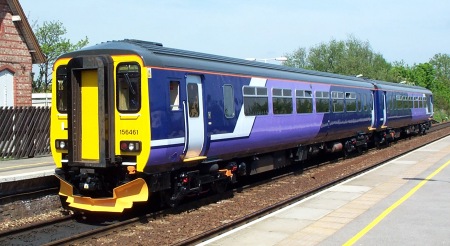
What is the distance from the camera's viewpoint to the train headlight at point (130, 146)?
8.70 metres

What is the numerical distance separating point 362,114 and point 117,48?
47.9ft

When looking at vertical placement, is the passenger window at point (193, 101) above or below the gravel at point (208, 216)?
above

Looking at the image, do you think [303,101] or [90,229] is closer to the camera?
[90,229]

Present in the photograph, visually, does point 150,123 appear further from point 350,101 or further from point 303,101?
point 350,101

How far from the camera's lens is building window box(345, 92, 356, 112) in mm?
19663

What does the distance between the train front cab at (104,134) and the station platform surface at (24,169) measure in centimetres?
111

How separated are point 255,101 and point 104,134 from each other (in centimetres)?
468

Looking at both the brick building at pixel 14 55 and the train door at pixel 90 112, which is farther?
the brick building at pixel 14 55

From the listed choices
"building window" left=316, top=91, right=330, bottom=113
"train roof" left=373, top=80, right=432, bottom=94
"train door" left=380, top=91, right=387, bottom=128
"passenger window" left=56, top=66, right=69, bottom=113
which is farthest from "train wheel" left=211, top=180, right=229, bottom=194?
"train roof" left=373, top=80, right=432, bottom=94

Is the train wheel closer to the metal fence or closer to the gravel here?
the gravel

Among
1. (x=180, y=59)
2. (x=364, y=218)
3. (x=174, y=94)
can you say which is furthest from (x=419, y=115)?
(x=174, y=94)

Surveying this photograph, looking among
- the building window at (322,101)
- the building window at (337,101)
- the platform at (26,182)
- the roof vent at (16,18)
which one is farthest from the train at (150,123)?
the roof vent at (16,18)

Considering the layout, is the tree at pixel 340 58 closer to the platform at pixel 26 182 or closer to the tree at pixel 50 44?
the tree at pixel 50 44

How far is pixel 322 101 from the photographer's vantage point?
16984 millimetres
